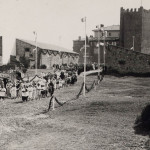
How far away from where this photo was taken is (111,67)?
43062 millimetres

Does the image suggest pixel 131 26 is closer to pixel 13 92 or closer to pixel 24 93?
pixel 13 92

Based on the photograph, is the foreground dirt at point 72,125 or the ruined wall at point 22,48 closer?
the foreground dirt at point 72,125

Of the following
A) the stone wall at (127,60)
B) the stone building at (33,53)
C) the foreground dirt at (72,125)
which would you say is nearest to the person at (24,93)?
the foreground dirt at (72,125)

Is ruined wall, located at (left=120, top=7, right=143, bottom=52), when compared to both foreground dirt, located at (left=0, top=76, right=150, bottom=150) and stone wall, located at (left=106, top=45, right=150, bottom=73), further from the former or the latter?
foreground dirt, located at (left=0, top=76, right=150, bottom=150)

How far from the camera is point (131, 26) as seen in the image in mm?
65938

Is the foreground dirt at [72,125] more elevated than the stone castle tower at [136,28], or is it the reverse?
the stone castle tower at [136,28]

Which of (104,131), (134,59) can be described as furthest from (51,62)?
(104,131)

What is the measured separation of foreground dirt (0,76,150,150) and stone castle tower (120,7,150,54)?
46.2 meters

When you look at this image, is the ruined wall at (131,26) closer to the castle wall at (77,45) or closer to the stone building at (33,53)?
the stone building at (33,53)

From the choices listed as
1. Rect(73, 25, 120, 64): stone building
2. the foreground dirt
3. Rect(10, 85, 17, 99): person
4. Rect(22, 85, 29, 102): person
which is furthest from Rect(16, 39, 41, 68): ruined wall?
the foreground dirt

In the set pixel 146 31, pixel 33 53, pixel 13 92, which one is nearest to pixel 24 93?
pixel 13 92

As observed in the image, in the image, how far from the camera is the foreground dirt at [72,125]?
1214cm

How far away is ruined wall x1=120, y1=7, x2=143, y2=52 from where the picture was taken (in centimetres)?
6525

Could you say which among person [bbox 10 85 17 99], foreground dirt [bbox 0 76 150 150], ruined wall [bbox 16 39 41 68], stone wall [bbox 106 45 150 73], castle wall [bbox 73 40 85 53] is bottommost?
foreground dirt [bbox 0 76 150 150]
